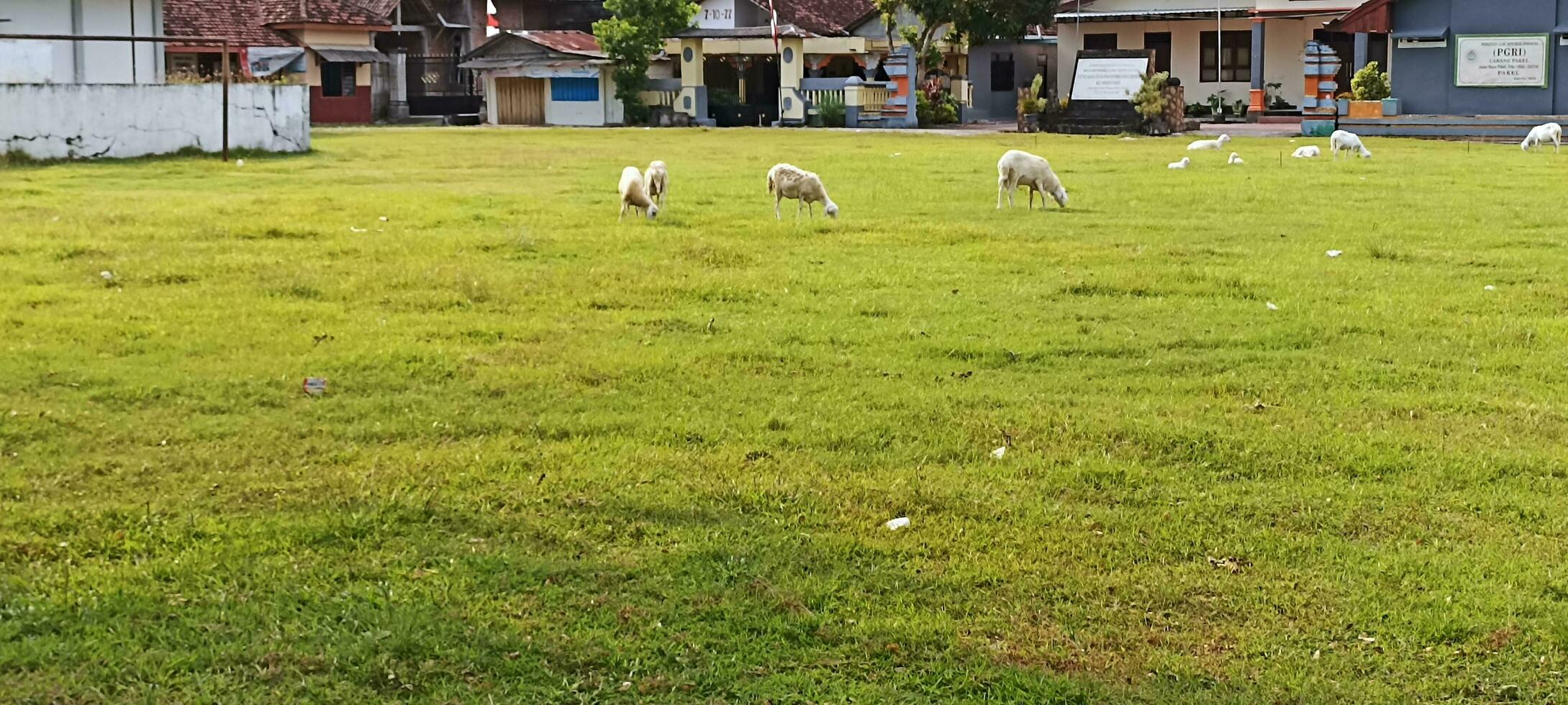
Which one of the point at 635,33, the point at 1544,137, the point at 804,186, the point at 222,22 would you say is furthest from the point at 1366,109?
the point at 222,22

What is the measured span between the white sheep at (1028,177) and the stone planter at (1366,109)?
2062cm

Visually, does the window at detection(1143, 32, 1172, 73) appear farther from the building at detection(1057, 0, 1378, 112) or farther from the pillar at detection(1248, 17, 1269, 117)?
the pillar at detection(1248, 17, 1269, 117)

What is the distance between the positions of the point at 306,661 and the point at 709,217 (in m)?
11.1

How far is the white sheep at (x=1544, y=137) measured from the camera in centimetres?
2866

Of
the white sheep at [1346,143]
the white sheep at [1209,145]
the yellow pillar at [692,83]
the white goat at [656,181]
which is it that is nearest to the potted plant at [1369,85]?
the white sheep at [1209,145]

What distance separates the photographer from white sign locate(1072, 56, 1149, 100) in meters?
38.7

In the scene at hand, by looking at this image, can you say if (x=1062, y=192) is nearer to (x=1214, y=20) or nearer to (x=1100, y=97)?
(x=1100, y=97)

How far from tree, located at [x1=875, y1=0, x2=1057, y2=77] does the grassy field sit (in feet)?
102

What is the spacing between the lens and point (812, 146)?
104 feet

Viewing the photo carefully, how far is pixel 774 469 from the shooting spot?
21.3 ft

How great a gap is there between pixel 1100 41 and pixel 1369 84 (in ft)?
33.2

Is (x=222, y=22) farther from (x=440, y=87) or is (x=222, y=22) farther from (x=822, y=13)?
(x=822, y=13)

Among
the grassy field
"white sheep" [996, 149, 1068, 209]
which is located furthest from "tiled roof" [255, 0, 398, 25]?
the grassy field

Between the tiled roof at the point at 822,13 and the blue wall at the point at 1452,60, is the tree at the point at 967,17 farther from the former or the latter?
the blue wall at the point at 1452,60
